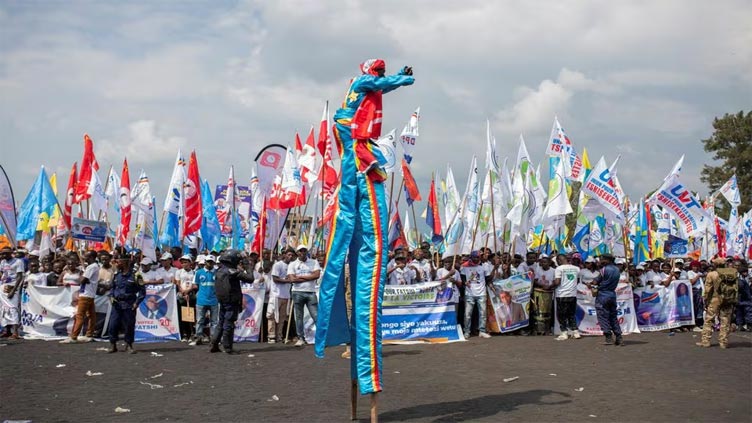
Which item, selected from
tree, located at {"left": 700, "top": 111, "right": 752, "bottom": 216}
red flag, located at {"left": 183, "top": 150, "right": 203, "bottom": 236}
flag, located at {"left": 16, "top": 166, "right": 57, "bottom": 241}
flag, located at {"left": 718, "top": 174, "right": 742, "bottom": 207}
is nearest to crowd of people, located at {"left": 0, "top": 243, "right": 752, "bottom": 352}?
red flag, located at {"left": 183, "top": 150, "right": 203, "bottom": 236}

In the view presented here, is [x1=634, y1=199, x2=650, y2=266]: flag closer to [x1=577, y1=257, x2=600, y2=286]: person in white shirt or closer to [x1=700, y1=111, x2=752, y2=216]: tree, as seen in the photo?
[x1=577, y1=257, x2=600, y2=286]: person in white shirt

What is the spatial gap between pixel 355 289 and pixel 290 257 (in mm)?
8414

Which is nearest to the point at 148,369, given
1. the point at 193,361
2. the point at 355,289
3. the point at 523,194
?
the point at 193,361

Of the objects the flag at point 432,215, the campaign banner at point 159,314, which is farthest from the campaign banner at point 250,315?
the flag at point 432,215

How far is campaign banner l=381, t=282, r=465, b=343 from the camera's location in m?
14.5

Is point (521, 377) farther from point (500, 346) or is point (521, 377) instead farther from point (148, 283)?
point (148, 283)

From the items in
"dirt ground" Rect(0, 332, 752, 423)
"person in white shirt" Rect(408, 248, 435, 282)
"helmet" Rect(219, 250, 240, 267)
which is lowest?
"dirt ground" Rect(0, 332, 752, 423)

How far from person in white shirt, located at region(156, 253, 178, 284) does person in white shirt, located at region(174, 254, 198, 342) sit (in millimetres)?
132

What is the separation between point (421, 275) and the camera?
1603 cm

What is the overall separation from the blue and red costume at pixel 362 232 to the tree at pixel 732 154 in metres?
48.3

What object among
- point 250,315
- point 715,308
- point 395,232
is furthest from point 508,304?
point 250,315

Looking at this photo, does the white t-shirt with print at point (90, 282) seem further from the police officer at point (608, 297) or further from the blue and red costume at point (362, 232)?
the police officer at point (608, 297)

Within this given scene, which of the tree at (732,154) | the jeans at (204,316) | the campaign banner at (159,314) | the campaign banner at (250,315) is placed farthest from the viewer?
the tree at (732,154)

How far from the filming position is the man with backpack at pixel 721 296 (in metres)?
13.4
